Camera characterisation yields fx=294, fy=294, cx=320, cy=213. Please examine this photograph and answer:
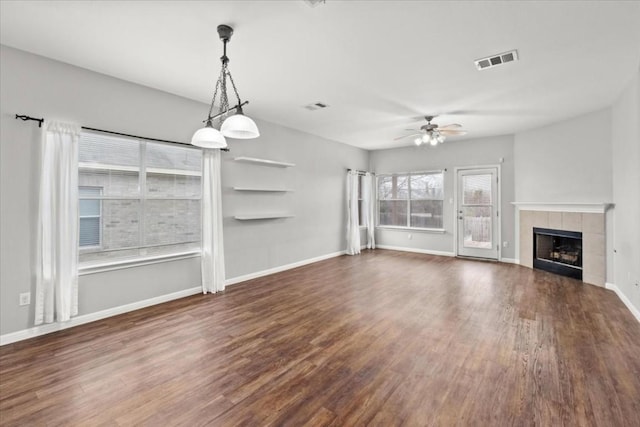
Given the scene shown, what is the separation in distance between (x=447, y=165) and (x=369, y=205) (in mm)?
2295

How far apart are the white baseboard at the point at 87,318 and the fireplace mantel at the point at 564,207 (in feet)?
21.4

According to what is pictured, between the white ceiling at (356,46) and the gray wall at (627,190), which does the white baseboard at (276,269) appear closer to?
the white ceiling at (356,46)

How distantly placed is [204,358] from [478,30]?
381 cm

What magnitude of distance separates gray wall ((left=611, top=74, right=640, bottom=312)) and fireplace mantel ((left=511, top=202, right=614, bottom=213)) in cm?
20

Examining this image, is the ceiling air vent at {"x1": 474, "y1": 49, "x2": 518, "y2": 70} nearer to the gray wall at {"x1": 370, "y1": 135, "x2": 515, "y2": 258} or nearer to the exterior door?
the gray wall at {"x1": 370, "y1": 135, "x2": 515, "y2": 258}

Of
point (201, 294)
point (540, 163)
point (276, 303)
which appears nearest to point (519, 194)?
point (540, 163)

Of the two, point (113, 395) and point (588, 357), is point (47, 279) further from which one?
point (588, 357)

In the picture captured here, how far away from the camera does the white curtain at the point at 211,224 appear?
447cm

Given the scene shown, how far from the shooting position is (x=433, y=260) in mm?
6914

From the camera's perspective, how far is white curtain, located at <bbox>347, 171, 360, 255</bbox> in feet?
25.1

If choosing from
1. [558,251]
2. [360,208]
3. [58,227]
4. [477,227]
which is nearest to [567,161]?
[558,251]

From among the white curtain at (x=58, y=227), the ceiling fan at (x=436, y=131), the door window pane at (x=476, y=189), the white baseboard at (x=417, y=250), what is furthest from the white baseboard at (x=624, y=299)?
the white curtain at (x=58, y=227)

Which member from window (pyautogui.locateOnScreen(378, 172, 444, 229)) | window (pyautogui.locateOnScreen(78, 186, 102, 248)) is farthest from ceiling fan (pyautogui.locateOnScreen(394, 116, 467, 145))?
window (pyautogui.locateOnScreen(78, 186, 102, 248))

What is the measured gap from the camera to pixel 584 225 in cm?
505
